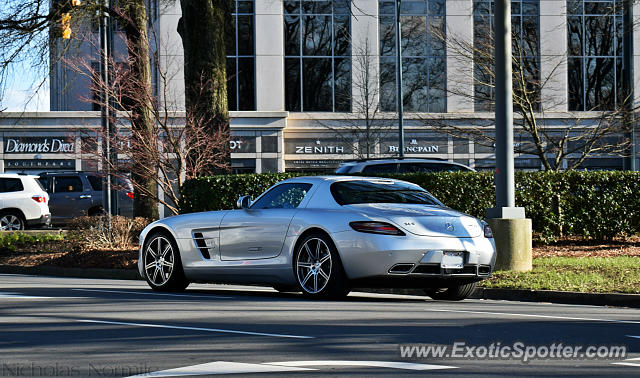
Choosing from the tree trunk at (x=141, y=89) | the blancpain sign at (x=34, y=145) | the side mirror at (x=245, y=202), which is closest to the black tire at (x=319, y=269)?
the side mirror at (x=245, y=202)

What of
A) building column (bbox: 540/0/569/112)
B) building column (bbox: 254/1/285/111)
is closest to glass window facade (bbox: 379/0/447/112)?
building column (bbox: 540/0/569/112)

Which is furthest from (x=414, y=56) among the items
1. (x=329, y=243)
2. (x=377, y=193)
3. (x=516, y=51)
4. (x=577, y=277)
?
(x=329, y=243)

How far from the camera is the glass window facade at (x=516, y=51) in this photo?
26.8 metres

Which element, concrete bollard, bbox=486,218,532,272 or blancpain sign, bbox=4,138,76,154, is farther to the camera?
→ blancpain sign, bbox=4,138,76,154

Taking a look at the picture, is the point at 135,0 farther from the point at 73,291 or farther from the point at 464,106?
the point at 464,106

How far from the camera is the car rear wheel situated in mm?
29688

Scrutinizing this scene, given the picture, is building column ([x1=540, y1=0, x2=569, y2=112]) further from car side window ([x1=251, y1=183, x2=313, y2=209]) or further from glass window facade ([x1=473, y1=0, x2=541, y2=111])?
car side window ([x1=251, y1=183, x2=313, y2=209])

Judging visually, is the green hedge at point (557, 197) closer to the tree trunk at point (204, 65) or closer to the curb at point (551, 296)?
the tree trunk at point (204, 65)

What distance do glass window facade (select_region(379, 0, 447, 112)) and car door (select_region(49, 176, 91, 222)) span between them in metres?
14.1

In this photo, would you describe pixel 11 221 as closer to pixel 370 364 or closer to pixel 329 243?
pixel 329 243

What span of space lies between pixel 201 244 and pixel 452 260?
10.7 ft

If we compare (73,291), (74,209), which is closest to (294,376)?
(73,291)

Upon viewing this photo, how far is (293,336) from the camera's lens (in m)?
8.02

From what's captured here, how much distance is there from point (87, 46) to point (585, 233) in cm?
3224
